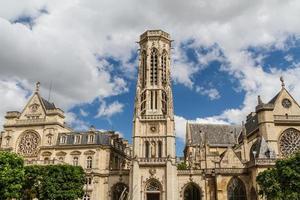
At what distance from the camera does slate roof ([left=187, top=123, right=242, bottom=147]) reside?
68.1 meters

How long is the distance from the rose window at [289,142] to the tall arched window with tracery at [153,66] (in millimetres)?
23437

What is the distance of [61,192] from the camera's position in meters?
46.1

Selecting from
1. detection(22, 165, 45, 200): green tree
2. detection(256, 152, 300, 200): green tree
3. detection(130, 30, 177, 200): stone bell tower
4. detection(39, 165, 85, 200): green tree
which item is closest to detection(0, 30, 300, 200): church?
detection(130, 30, 177, 200): stone bell tower

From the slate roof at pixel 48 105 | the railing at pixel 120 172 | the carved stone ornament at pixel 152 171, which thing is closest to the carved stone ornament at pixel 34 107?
the slate roof at pixel 48 105

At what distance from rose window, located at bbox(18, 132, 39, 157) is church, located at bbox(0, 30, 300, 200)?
0.07 m

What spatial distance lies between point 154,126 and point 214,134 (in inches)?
775

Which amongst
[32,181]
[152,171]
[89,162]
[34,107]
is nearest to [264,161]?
[152,171]

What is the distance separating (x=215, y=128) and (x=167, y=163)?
900 inches

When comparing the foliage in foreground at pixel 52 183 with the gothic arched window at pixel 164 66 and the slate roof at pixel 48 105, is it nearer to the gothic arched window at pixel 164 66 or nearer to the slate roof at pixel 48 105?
the slate roof at pixel 48 105

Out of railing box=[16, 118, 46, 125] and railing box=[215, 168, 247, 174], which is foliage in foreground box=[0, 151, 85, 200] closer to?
railing box=[16, 118, 46, 125]

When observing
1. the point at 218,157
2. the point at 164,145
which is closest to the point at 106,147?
the point at 164,145

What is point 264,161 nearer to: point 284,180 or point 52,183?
point 284,180

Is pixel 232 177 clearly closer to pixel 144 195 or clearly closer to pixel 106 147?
pixel 144 195

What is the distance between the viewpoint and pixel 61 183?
1847 inches
